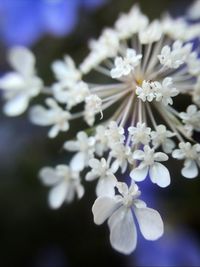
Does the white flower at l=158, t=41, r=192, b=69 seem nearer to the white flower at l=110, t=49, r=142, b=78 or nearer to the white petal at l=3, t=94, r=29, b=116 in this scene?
the white flower at l=110, t=49, r=142, b=78

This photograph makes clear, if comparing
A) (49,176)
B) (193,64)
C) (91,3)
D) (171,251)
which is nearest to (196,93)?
(193,64)

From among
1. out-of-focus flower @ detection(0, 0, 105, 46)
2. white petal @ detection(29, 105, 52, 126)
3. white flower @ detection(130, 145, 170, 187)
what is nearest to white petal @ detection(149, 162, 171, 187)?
white flower @ detection(130, 145, 170, 187)

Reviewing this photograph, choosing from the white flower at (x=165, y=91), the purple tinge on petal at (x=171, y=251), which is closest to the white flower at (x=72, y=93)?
the white flower at (x=165, y=91)

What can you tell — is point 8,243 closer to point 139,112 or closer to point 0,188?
point 0,188

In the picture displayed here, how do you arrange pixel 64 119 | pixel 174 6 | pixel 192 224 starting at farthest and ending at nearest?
pixel 174 6 < pixel 192 224 < pixel 64 119

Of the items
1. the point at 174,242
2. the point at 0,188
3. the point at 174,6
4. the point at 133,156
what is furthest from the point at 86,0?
the point at 133,156

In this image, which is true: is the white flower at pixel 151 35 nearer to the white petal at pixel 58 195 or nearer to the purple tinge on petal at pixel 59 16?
the white petal at pixel 58 195
